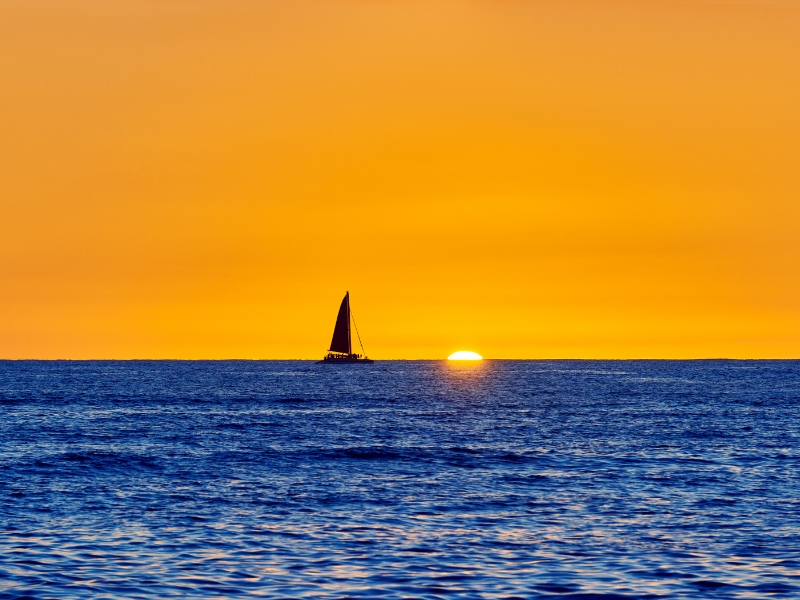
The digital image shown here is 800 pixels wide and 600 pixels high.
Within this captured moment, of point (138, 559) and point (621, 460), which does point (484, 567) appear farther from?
point (621, 460)

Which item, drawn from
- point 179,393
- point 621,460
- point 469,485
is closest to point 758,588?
point 469,485

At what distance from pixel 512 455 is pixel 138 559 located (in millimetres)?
31085

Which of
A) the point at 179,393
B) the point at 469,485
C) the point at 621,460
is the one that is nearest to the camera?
the point at 469,485

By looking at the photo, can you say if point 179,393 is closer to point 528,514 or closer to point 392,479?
point 392,479

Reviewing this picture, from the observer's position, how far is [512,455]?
55.9 metres

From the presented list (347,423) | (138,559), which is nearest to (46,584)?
(138,559)

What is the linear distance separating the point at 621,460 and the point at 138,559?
102ft

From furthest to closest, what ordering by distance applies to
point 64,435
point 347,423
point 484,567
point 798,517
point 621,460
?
point 347,423, point 64,435, point 621,460, point 798,517, point 484,567

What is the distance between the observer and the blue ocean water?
2525 centimetres

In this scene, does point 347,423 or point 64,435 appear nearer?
point 64,435

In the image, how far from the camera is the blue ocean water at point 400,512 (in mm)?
25250

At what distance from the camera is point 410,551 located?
28.7 m

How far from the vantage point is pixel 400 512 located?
117 ft

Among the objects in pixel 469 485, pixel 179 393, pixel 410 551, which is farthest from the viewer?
pixel 179 393
